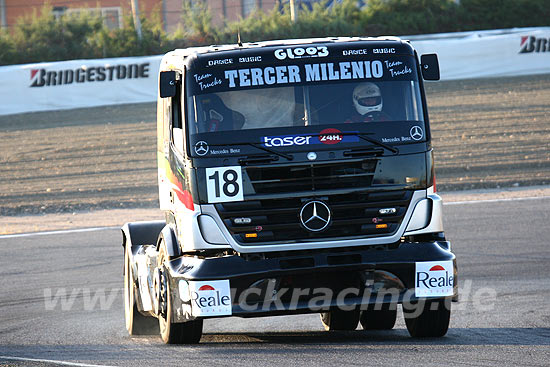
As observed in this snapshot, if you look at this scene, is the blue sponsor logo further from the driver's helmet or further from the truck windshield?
the driver's helmet

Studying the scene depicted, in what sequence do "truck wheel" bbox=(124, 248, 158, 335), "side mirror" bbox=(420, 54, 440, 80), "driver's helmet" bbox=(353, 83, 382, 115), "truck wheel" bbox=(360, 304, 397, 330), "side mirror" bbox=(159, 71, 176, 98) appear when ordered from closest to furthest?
"driver's helmet" bbox=(353, 83, 382, 115) → "side mirror" bbox=(159, 71, 176, 98) → "side mirror" bbox=(420, 54, 440, 80) → "truck wheel" bbox=(360, 304, 397, 330) → "truck wheel" bbox=(124, 248, 158, 335)

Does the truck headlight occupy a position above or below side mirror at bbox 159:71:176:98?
below

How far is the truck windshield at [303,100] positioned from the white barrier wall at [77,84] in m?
19.6

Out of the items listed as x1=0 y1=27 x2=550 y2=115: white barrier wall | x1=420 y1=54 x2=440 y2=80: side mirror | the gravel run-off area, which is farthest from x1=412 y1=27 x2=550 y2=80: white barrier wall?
x1=420 y1=54 x2=440 y2=80: side mirror

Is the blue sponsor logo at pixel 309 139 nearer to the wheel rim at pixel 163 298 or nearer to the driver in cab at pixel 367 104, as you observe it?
the driver in cab at pixel 367 104

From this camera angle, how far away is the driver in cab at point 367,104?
7.40 m

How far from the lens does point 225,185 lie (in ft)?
23.4

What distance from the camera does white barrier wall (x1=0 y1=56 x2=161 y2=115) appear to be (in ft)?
86.1

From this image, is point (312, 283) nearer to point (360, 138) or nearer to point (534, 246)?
point (360, 138)

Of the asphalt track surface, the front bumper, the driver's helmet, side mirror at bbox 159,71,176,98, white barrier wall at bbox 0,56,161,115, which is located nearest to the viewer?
the asphalt track surface

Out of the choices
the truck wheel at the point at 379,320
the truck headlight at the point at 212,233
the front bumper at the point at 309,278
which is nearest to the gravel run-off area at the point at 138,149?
the truck wheel at the point at 379,320

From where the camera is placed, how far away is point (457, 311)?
9.43 m

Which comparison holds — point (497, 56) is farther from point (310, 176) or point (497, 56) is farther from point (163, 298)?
point (163, 298)

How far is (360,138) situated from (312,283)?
116 centimetres
